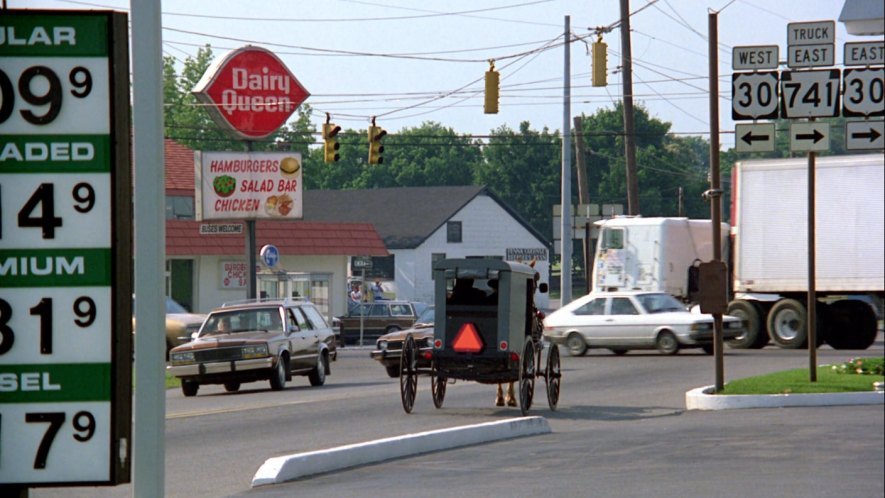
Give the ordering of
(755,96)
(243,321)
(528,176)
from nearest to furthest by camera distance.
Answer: (755,96)
(243,321)
(528,176)

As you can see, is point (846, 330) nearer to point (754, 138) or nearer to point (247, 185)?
point (247, 185)

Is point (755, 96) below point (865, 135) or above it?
above

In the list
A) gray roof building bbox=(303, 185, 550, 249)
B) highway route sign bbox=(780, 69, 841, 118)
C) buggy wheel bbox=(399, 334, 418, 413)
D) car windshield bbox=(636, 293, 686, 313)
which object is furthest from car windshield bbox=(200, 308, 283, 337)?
gray roof building bbox=(303, 185, 550, 249)

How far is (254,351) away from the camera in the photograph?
24.3 meters

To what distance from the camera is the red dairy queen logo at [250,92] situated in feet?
139

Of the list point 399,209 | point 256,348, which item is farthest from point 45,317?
point 399,209

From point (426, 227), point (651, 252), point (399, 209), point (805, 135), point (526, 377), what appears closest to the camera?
point (805, 135)

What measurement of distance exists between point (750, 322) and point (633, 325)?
9.83 ft

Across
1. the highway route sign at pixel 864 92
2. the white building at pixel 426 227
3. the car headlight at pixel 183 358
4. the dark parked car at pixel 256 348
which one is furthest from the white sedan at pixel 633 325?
the white building at pixel 426 227

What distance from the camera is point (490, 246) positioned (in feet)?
251

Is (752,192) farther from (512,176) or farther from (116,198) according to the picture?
(512,176)

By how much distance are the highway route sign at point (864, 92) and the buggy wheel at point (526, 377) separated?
46.2 ft

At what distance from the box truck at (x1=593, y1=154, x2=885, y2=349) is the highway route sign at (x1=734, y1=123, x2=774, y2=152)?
0.86 feet

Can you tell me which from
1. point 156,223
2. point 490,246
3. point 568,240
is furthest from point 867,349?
point 490,246
